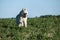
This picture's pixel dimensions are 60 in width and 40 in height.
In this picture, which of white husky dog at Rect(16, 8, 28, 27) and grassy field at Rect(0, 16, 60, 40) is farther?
white husky dog at Rect(16, 8, 28, 27)

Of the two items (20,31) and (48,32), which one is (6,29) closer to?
(20,31)

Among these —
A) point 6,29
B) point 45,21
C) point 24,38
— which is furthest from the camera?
point 45,21

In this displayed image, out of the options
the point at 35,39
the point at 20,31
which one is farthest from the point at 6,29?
the point at 35,39

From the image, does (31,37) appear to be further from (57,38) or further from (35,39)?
(57,38)

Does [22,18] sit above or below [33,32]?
above

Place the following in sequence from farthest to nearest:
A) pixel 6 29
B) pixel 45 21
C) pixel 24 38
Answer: pixel 45 21 → pixel 6 29 → pixel 24 38

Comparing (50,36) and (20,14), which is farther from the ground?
(20,14)

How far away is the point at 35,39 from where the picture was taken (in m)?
13.6

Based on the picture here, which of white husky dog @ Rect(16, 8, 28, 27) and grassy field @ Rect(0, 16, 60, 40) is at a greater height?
white husky dog @ Rect(16, 8, 28, 27)

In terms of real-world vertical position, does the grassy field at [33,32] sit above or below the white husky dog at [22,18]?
below

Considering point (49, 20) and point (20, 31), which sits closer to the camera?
point (20, 31)

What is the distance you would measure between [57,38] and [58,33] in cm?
64

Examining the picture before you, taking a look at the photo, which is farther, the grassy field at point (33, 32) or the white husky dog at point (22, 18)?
the white husky dog at point (22, 18)

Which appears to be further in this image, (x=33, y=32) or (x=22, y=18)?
(x=22, y=18)
